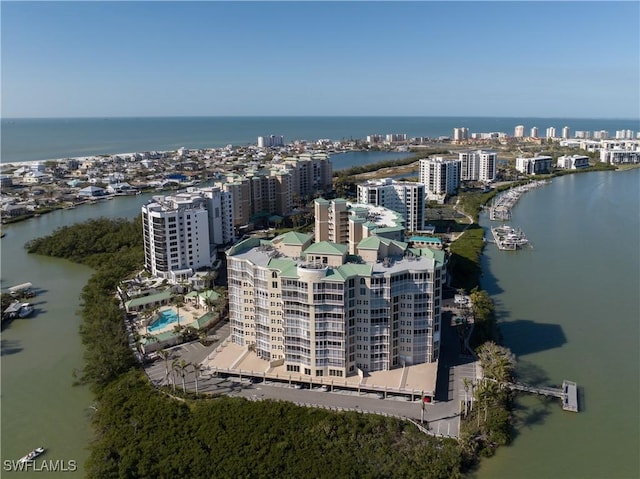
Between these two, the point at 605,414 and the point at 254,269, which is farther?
the point at 254,269

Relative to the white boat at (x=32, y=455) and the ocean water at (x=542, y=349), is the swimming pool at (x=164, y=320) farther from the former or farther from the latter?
the white boat at (x=32, y=455)

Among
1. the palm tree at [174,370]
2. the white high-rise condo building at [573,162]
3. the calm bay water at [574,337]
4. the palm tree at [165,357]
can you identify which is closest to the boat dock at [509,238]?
the calm bay water at [574,337]

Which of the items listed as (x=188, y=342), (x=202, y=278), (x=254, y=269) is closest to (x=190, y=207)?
(x=202, y=278)

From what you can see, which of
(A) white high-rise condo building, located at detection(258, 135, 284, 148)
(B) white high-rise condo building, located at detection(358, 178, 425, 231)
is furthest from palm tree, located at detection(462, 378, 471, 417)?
(A) white high-rise condo building, located at detection(258, 135, 284, 148)

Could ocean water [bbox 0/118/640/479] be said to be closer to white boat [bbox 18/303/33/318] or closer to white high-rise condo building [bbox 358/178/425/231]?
white boat [bbox 18/303/33/318]

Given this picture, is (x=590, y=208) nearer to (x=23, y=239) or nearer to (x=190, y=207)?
(x=190, y=207)
